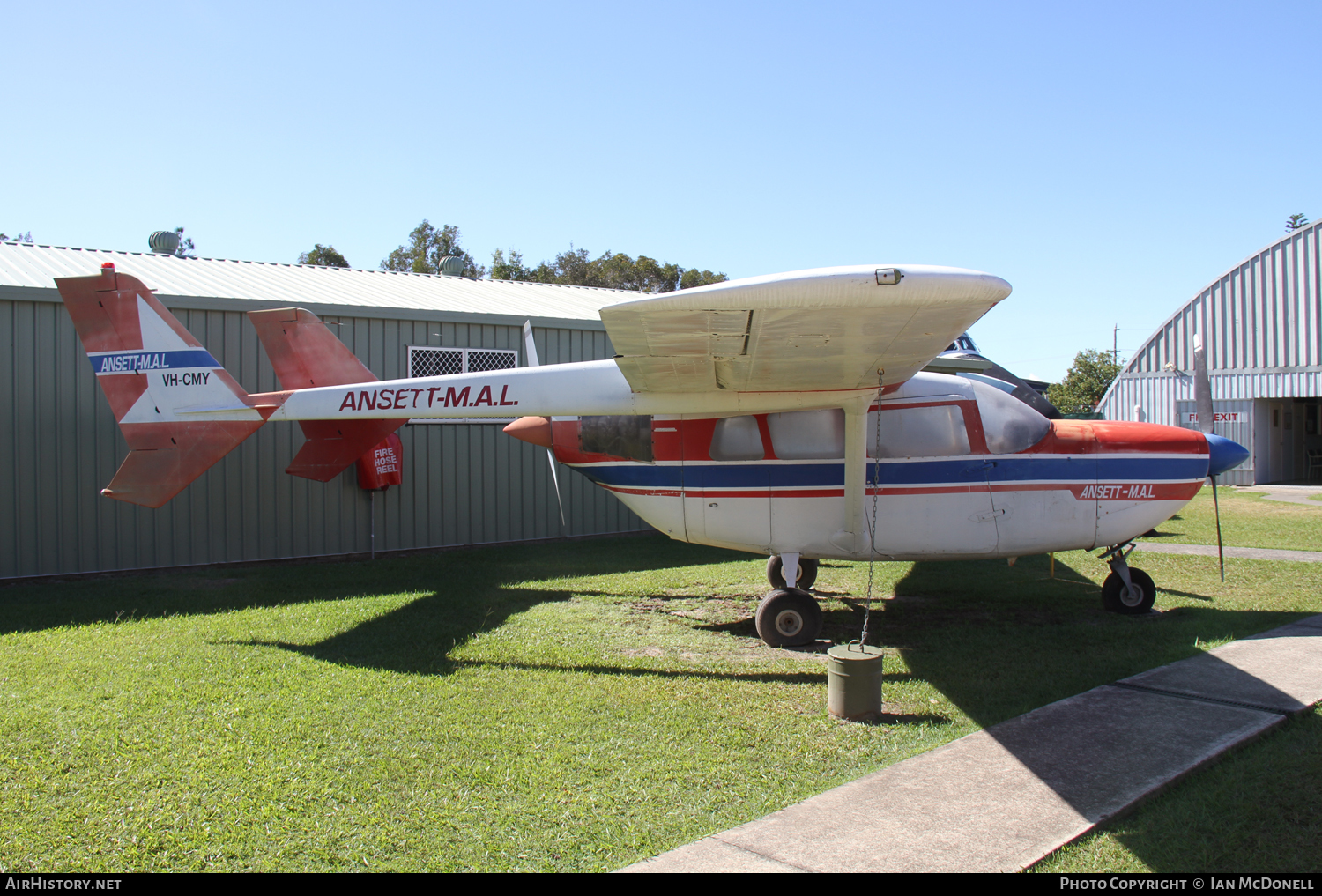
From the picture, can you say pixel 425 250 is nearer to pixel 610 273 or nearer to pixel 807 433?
pixel 610 273

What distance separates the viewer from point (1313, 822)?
350 centimetres

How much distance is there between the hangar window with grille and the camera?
40.7 feet

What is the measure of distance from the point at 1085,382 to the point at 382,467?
4727cm

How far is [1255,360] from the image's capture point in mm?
25312

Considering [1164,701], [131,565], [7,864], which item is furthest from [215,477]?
[1164,701]

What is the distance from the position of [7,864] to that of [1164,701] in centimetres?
607

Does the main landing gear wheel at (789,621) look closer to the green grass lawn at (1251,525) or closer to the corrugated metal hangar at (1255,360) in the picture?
the green grass lawn at (1251,525)

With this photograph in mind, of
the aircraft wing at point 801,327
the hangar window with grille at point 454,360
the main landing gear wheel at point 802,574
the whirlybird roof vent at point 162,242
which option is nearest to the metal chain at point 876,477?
the aircraft wing at point 801,327

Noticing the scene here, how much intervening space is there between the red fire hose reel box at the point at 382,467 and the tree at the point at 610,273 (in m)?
34.4

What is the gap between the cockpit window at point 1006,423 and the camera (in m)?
7.22

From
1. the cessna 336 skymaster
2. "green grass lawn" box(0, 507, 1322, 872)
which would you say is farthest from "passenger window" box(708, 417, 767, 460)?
"green grass lawn" box(0, 507, 1322, 872)

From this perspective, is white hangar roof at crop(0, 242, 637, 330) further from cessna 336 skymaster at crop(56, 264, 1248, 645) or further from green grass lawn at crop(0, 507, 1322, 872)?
green grass lawn at crop(0, 507, 1322, 872)

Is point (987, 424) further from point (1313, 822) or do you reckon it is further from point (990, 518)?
point (1313, 822)

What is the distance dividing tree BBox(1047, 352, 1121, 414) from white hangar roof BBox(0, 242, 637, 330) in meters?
39.7
